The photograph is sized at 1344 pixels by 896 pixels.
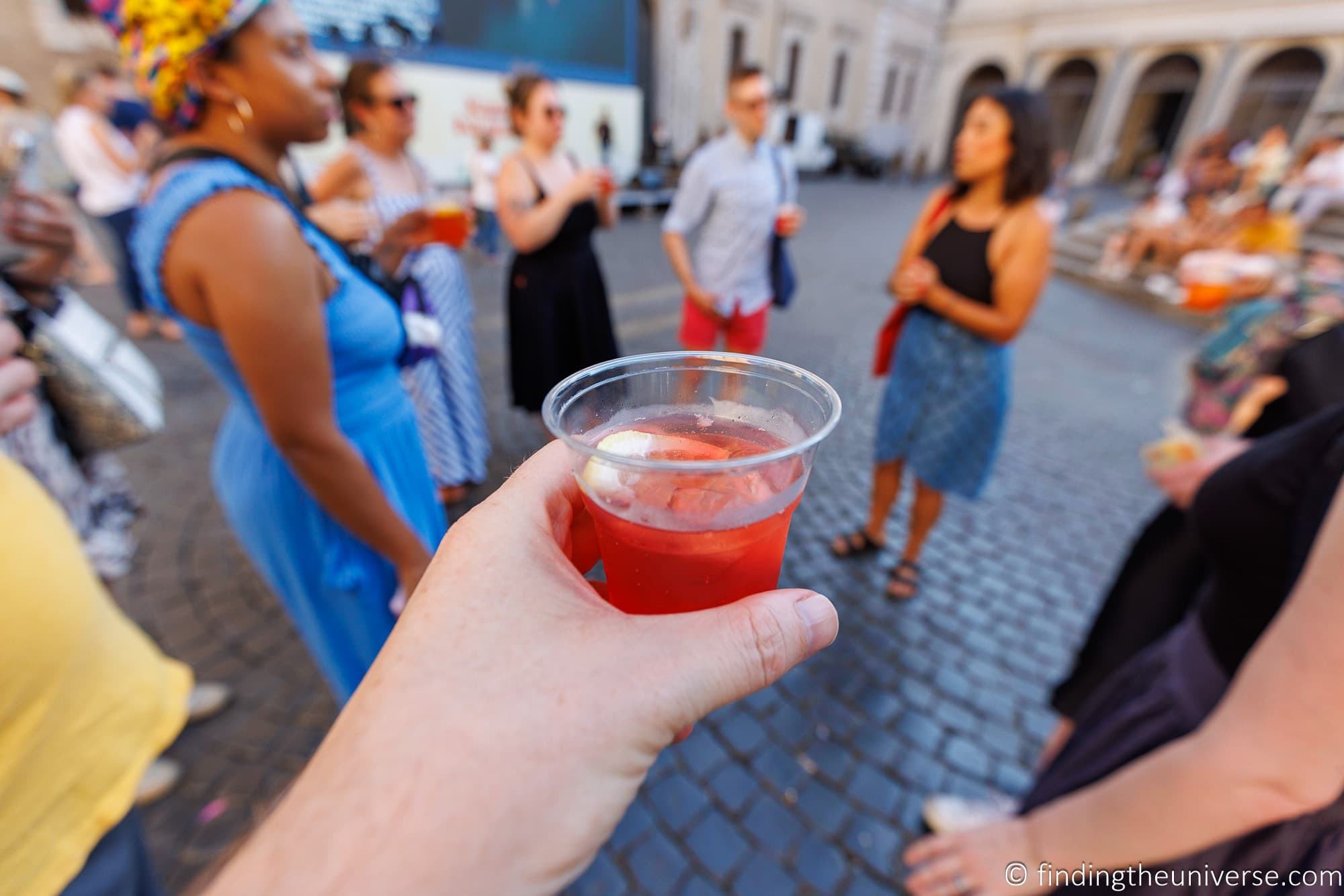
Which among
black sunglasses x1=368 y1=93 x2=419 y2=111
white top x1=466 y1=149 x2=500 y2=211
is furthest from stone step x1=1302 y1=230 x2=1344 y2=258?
black sunglasses x1=368 y1=93 x2=419 y2=111

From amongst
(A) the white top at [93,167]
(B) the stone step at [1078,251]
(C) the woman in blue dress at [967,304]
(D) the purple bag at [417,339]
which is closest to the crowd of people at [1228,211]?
(B) the stone step at [1078,251]

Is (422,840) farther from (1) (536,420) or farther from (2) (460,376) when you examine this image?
(1) (536,420)

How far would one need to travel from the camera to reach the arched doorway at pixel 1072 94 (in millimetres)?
26719

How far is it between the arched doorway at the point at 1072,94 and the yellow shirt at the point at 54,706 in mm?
34368

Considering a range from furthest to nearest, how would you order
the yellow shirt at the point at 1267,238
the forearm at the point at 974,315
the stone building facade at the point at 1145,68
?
the stone building facade at the point at 1145,68
the yellow shirt at the point at 1267,238
the forearm at the point at 974,315

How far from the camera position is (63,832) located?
103cm

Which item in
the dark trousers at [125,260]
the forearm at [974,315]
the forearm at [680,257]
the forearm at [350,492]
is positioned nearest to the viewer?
the forearm at [350,492]

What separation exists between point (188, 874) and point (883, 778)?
95.8 inches

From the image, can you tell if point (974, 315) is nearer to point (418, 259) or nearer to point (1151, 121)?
point (418, 259)

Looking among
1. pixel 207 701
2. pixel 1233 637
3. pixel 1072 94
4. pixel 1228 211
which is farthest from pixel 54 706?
pixel 1072 94

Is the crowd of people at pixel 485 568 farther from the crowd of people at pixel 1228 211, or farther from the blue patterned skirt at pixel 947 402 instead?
the crowd of people at pixel 1228 211

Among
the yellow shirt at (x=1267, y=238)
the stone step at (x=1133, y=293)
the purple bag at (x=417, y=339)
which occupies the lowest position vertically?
the stone step at (x=1133, y=293)

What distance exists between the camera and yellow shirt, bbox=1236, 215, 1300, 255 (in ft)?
25.9

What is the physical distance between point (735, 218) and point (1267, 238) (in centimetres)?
904
